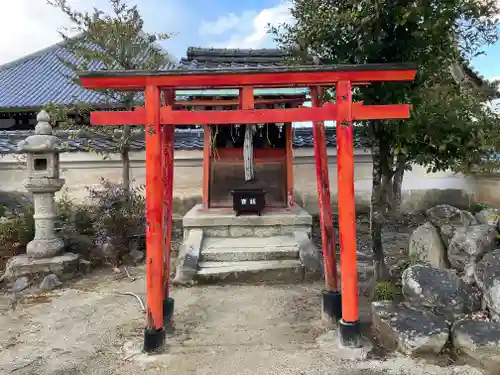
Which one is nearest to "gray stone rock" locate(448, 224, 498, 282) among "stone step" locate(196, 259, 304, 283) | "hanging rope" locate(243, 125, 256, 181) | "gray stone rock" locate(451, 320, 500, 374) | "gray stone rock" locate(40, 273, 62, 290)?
"gray stone rock" locate(451, 320, 500, 374)

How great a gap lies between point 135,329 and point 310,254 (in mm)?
3207

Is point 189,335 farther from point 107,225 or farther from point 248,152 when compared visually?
point 248,152

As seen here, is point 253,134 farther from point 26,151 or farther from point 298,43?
point 26,151

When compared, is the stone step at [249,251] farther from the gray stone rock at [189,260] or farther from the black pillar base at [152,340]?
the black pillar base at [152,340]

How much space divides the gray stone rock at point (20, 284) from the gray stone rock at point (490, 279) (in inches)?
259

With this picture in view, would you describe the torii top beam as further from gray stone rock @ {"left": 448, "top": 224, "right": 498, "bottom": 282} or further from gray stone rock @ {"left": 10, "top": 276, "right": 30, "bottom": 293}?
gray stone rock @ {"left": 10, "top": 276, "right": 30, "bottom": 293}

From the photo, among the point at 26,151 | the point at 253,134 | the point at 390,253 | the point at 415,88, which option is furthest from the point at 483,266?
the point at 26,151

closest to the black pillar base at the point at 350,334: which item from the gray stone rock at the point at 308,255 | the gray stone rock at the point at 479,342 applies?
the gray stone rock at the point at 479,342

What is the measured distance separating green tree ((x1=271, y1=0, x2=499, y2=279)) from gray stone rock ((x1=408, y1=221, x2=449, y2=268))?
102 centimetres

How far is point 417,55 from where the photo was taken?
473 centimetres

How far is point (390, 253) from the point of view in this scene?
26.9 feet

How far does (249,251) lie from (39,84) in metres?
15.0

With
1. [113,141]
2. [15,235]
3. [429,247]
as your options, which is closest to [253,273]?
[429,247]

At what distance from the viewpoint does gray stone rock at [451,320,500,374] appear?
3.64 metres
